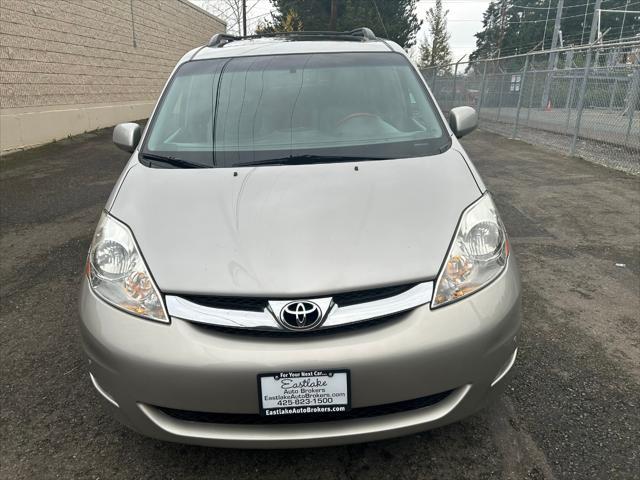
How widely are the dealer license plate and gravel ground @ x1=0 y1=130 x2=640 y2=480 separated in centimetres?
48

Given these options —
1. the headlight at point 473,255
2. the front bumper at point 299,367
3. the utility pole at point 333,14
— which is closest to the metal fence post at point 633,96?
the headlight at point 473,255

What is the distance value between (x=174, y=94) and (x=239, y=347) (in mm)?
1891

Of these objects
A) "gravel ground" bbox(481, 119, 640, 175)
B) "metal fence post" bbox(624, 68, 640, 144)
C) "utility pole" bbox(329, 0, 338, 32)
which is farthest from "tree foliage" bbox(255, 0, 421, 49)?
"metal fence post" bbox(624, 68, 640, 144)

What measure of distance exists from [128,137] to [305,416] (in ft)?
6.94

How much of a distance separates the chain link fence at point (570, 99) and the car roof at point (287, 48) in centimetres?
575

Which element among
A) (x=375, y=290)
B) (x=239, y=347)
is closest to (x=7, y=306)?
(x=239, y=347)

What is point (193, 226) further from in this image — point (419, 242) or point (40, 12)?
point (40, 12)

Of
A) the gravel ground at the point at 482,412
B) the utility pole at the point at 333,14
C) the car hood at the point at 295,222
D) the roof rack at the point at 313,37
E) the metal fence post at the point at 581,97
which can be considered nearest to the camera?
the car hood at the point at 295,222

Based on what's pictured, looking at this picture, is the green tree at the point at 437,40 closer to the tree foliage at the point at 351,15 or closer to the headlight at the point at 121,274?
the tree foliage at the point at 351,15

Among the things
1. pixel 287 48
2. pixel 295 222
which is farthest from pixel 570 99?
pixel 295 222

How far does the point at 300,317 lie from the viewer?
1.60 m

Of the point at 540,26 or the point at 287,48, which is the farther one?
the point at 540,26

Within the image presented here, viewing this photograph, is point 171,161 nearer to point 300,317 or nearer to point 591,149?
point 300,317

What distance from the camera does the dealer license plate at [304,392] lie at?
1.55 metres
